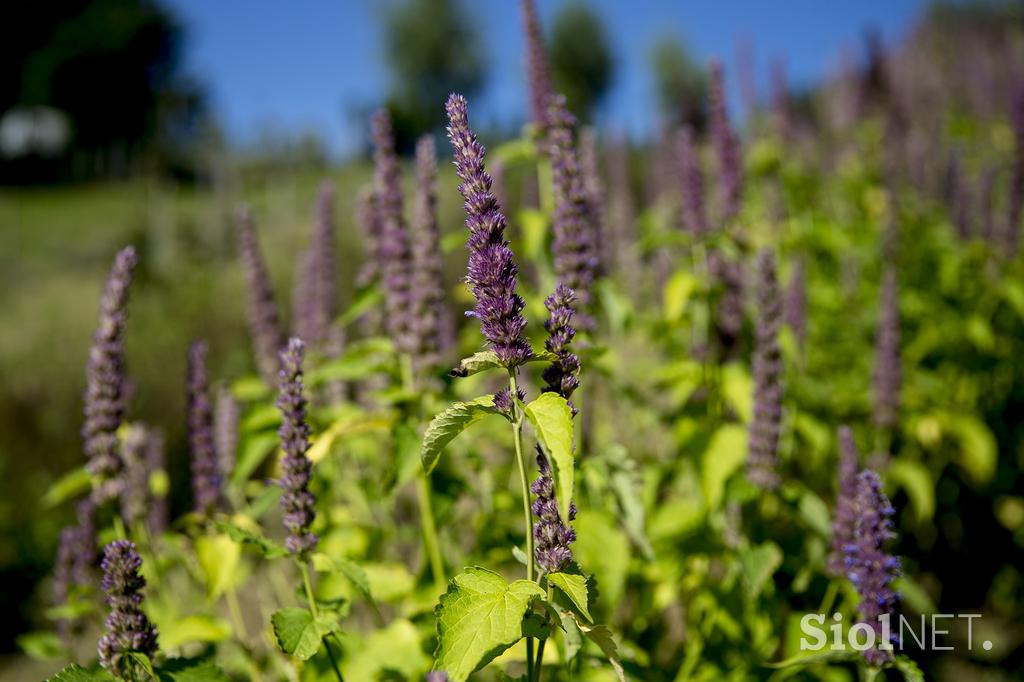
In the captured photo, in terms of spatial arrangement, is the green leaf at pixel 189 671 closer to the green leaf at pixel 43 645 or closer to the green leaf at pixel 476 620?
the green leaf at pixel 476 620

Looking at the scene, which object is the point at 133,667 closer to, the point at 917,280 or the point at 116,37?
the point at 917,280

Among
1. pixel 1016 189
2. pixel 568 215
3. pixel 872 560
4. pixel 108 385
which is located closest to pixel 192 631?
pixel 108 385

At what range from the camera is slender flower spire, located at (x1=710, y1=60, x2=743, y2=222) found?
3.54 metres

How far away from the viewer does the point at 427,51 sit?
58.8m

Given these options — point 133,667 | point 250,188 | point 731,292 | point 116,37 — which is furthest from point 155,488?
point 116,37

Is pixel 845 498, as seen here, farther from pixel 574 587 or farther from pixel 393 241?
pixel 393 241

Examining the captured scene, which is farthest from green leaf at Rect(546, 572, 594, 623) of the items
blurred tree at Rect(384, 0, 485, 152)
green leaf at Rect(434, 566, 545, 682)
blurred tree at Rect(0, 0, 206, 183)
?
blurred tree at Rect(384, 0, 485, 152)

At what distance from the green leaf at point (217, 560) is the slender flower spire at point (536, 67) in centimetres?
200

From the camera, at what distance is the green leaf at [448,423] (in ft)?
4.42

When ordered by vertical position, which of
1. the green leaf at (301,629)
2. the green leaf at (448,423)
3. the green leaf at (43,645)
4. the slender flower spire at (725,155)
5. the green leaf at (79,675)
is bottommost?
the green leaf at (43,645)

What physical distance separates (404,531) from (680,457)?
1.29 m

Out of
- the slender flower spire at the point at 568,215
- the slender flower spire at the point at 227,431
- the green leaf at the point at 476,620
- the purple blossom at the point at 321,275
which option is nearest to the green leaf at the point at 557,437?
the green leaf at the point at 476,620

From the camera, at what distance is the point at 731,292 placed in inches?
135

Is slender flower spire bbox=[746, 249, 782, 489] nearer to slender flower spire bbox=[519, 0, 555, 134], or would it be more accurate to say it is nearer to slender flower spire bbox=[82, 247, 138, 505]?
slender flower spire bbox=[519, 0, 555, 134]
